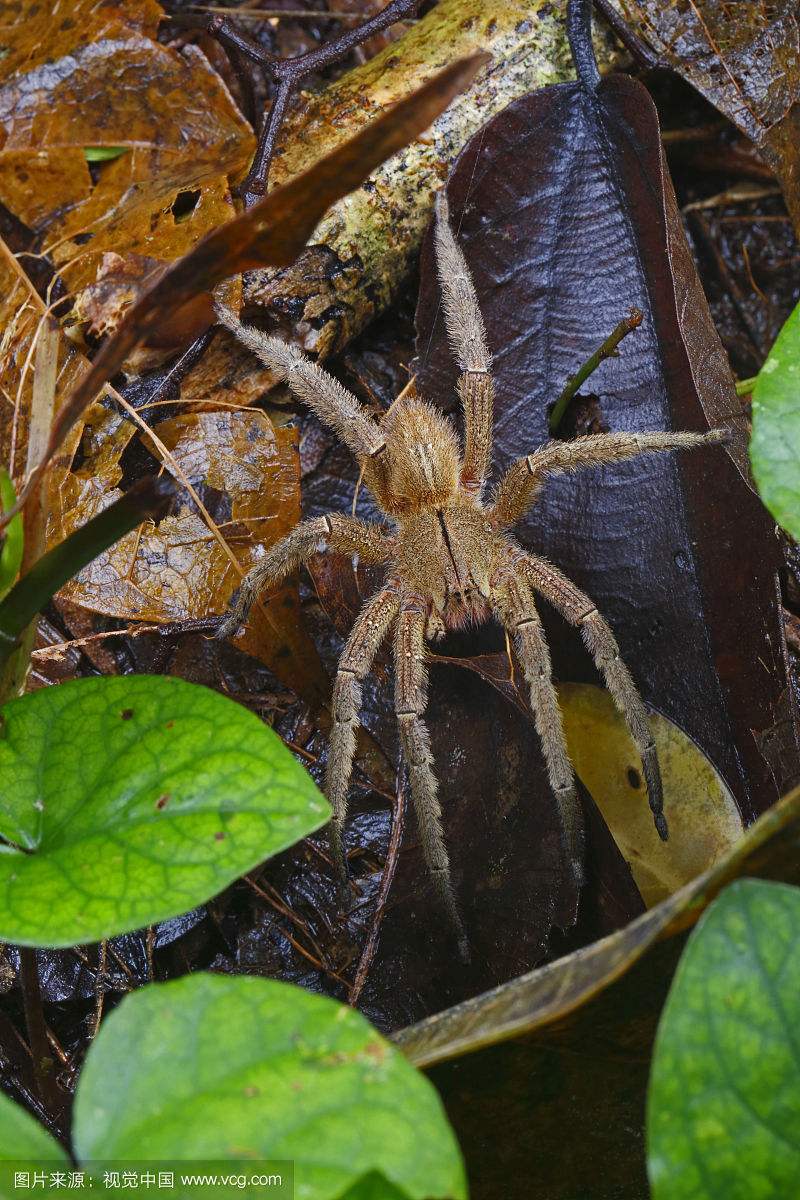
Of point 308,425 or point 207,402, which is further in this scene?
point 308,425

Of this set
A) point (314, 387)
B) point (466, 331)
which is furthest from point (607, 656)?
point (314, 387)

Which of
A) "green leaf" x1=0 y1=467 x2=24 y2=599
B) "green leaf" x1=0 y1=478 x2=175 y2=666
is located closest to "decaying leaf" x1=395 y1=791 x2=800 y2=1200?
"green leaf" x1=0 y1=478 x2=175 y2=666

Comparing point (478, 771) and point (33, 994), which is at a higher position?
point (33, 994)

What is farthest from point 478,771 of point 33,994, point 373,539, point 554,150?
point 554,150

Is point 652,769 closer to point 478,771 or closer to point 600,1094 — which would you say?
point 478,771

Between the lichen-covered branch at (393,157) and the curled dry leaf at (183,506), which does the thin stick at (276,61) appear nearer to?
the lichen-covered branch at (393,157)

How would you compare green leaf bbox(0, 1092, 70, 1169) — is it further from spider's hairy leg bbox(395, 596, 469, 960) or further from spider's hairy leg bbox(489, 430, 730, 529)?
spider's hairy leg bbox(489, 430, 730, 529)
